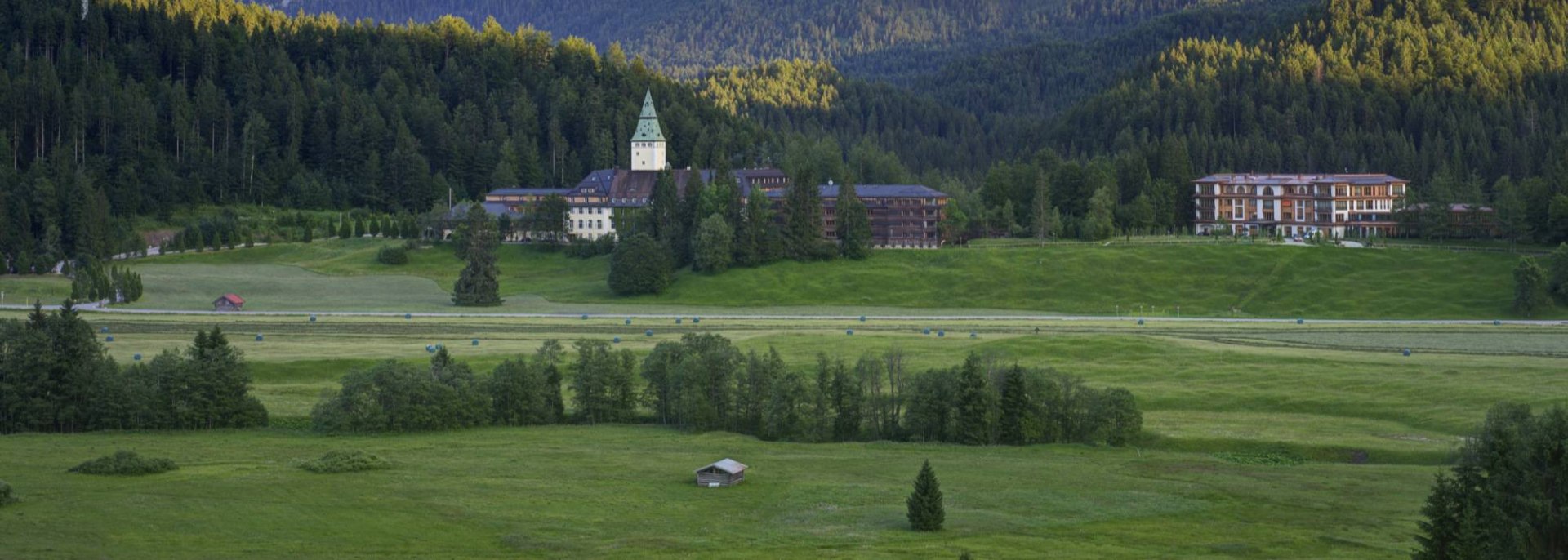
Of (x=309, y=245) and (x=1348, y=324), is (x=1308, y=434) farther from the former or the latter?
(x=309, y=245)

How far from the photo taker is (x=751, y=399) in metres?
86.5

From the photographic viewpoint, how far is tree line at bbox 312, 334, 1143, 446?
271 feet

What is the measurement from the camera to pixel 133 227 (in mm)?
179250

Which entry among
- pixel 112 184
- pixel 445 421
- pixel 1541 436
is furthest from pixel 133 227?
pixel 1541 436

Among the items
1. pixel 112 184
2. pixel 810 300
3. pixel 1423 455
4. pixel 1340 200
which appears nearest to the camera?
pixel 1423 455

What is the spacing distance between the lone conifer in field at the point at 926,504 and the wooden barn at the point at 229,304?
3508 inches

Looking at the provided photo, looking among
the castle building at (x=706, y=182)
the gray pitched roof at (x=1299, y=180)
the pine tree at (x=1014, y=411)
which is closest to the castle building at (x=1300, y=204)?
the gray pitched roof at (x=1299, y=180)

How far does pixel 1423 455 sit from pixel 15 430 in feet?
220

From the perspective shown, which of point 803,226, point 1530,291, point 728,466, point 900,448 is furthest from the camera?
point 803,226

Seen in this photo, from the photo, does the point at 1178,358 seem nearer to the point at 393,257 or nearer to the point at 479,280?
the point at 479,280

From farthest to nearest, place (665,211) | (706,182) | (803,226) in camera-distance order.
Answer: (706,182) → (665,211) → (803,226)

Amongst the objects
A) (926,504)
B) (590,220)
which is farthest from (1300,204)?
(926,504)

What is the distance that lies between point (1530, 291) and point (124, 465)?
9908 cm

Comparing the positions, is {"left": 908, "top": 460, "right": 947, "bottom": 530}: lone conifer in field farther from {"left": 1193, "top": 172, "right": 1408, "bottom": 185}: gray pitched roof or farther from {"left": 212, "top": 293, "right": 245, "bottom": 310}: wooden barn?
{"left": 1193, "top": 172, "right": 1408, "bottom": 185}: gray pitched roof
